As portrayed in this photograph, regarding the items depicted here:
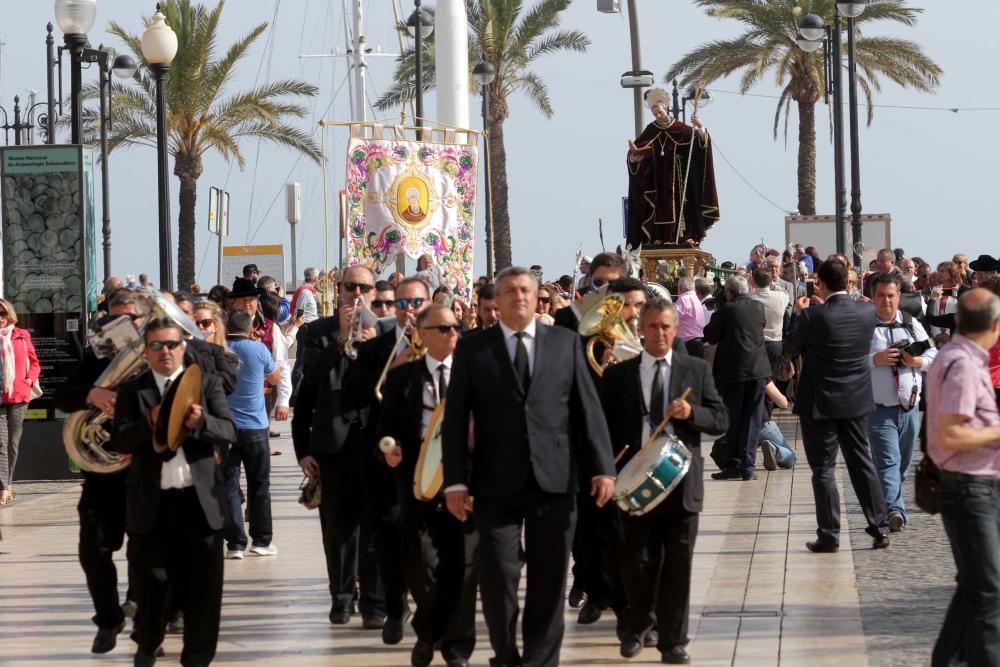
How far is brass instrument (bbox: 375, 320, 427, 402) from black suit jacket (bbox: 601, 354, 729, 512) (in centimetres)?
97

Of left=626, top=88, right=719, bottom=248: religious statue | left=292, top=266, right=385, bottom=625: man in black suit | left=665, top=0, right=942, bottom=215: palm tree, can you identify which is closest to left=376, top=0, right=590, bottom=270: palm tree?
left=665, top=0, right=942, bottom=215: palm tree

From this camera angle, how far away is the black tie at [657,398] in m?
8.59

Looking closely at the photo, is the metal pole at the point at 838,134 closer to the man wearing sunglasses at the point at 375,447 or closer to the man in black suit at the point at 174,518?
the man wearing sunglasses at the point at 375,447

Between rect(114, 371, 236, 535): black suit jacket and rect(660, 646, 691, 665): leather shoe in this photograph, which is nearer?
rect(114, 371, 236, 535): black suit jacket

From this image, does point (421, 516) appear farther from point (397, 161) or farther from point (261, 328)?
point (397, 161)

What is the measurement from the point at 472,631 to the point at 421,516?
0.65 m

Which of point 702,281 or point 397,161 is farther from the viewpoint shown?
point 702,281

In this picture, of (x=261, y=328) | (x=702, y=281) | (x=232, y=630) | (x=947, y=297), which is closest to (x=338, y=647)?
(x=232, y=630)

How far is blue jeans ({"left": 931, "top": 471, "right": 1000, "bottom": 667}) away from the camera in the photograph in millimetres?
6777

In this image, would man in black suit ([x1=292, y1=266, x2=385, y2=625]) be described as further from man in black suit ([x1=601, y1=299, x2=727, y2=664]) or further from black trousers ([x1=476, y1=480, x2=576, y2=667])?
black trousers ([x1=476, y1=480, x2=576, y2=667])

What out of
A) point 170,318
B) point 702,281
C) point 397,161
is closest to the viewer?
point 170,318

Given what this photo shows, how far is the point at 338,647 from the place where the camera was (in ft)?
29.3

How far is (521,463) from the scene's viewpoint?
7539 millimetres

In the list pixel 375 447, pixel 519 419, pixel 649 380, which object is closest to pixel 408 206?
pixel 375 447
